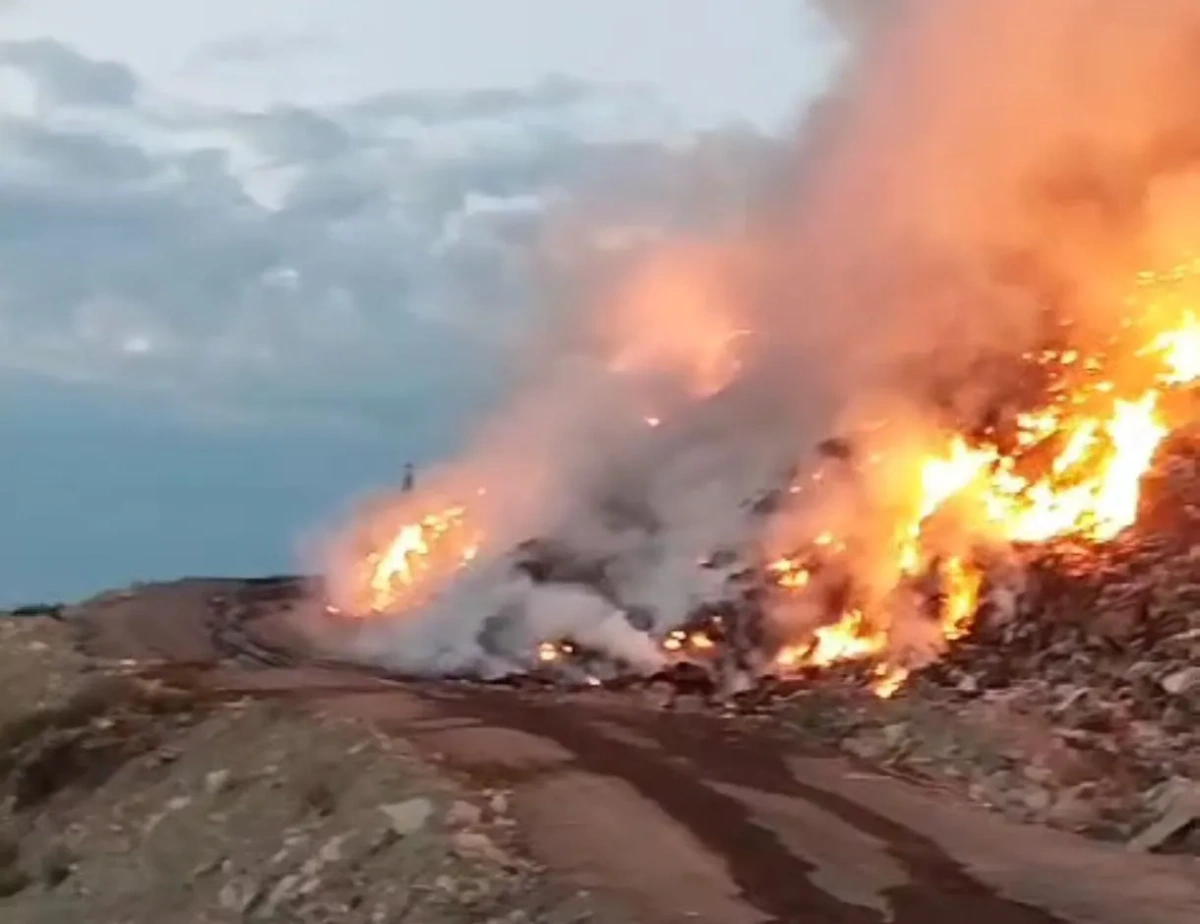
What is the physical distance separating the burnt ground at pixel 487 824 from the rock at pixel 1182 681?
6.01 m

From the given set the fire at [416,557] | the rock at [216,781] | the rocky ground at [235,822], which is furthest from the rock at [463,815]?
the fire at [416,557]

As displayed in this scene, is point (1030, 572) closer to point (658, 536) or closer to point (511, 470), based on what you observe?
point (658, 536)

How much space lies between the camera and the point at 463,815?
21406 mm

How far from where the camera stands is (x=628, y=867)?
1980cm

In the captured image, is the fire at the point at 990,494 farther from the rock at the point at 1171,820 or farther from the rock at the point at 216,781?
the rock at the point at 216,781

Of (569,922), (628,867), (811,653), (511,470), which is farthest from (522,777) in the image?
(511,470)

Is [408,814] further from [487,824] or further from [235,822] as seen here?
[235,822]

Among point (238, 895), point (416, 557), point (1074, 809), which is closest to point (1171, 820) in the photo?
point (1074, 809)

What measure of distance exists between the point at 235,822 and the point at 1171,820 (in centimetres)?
1257

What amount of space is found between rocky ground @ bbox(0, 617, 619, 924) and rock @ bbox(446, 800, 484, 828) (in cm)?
3

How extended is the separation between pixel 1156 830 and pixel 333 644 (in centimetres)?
2880

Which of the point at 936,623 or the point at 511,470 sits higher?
the point at 511,470

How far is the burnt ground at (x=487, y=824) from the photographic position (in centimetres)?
1941

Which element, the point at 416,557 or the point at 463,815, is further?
the point at 416,557
